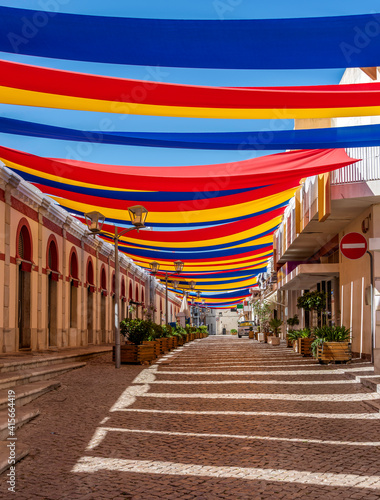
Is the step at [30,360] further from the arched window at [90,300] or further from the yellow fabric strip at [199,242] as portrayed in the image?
the arched window at [90,300]

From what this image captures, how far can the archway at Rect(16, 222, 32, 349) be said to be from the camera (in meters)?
16.7

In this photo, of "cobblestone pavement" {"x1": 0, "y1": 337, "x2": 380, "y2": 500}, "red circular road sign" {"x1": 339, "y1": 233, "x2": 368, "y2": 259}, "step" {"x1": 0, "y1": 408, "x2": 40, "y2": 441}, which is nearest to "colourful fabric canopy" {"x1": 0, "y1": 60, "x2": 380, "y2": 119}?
"red circular road sign" {"x1": 339, "y1": 233, "x2": 368, "y2": 259}

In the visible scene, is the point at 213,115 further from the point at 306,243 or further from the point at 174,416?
the point at 306,243

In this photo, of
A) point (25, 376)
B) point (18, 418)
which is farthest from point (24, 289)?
point (18, 418)

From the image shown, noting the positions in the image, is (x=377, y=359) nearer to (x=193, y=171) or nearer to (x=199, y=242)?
(x=193, y=171)

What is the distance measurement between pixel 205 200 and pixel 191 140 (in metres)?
4.34

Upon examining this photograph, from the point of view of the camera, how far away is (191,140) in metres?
9.03

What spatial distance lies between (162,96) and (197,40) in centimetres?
141

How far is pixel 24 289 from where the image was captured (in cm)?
1691

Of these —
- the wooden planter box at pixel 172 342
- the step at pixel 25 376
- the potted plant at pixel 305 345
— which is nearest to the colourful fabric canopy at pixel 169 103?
the step at pixel 25 376

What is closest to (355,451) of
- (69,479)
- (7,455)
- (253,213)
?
(69,479)

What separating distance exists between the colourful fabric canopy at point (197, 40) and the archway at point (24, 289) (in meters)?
11.1

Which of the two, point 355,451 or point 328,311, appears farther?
point 328,311

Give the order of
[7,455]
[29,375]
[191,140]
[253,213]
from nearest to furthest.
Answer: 1. [7,455]
2. [191,140]
3. [29,375]
4. [253,213]
